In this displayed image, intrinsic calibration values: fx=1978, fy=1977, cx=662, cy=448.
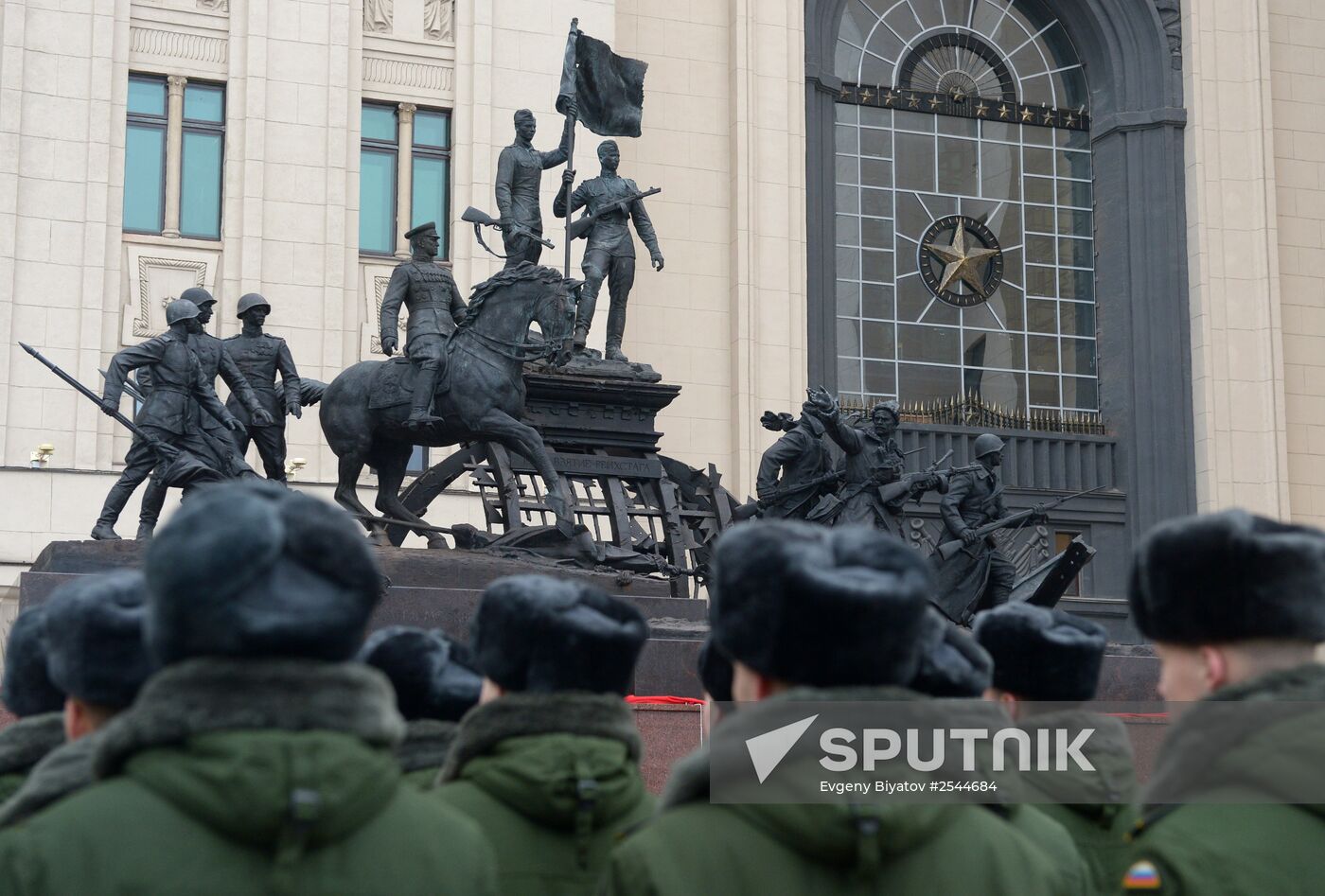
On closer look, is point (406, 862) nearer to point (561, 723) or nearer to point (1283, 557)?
point (561, 723)

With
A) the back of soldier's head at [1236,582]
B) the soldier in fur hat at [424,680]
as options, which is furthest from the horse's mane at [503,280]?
the back of soldier's head at [1236,582]

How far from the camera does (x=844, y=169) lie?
2988 cm

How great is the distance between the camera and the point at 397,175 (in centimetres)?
2656

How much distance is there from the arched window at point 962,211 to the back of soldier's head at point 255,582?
85.8 feet

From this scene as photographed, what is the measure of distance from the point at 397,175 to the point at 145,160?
3.28 m

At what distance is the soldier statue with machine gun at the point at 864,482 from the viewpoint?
1817cm

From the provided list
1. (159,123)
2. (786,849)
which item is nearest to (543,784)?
(786,849)

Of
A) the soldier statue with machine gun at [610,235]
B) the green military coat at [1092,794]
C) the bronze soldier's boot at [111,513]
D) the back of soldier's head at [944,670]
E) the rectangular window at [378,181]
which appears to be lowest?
the green military coat at [1092,794]

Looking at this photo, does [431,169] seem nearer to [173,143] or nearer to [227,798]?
[173,143]

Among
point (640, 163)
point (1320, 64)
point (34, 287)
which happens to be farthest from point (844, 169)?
point (34, 287)

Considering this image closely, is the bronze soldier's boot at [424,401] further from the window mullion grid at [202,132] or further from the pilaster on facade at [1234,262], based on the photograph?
the pilaster on facade at [1234,262]

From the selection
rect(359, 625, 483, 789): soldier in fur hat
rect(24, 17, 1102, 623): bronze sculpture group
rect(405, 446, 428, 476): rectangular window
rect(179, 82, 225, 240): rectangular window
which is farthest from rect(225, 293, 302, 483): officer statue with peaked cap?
rect(359, 625, 483, 789): soldier in fur hat

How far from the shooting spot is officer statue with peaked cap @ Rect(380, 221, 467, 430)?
17125mm

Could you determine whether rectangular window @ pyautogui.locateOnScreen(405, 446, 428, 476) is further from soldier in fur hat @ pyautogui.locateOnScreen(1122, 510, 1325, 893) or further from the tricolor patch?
the tricolor patch
